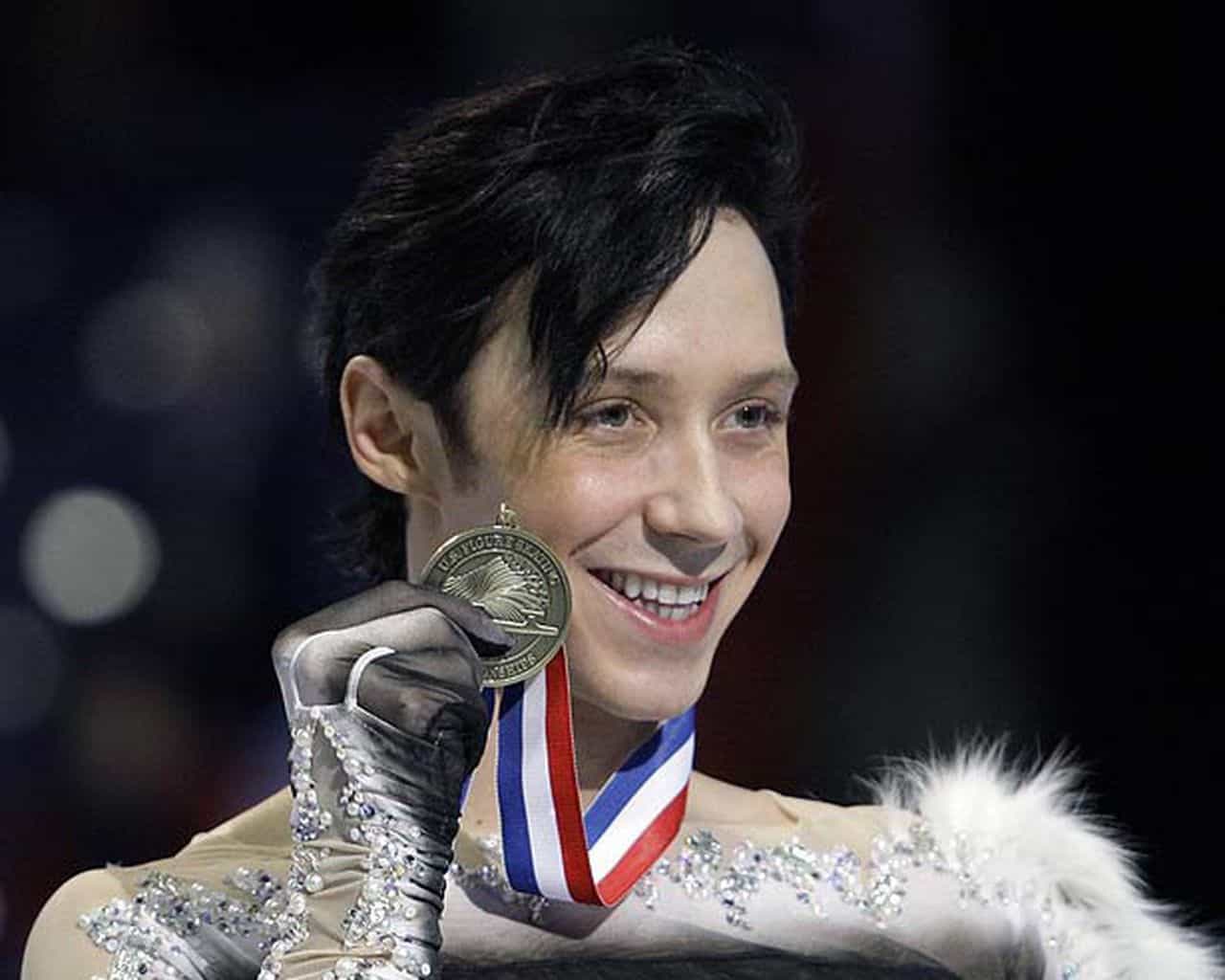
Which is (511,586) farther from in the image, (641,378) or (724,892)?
(724,892)

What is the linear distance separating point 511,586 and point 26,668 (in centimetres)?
82

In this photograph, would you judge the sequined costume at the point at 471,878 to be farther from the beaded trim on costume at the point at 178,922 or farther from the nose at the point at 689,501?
the nose at the point at 689,501

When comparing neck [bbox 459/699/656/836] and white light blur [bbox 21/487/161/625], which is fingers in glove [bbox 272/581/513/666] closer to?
neck [bbox 459/699/656/836]

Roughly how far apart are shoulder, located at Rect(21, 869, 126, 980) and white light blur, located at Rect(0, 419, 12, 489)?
65cm

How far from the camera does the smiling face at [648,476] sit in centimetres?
226

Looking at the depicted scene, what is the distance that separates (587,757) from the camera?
95.1 inches

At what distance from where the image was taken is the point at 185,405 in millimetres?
2852

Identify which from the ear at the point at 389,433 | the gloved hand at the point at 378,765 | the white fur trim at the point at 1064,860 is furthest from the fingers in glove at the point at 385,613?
the white fur trim at the point at 1064,860

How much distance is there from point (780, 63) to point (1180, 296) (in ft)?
1.92

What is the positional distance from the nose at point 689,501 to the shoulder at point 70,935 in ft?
1.91

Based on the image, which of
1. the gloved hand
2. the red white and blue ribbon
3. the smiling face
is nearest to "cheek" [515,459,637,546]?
the smiling face

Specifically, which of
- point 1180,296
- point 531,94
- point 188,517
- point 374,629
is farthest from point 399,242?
point 1180,296

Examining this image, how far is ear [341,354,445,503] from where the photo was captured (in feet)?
7.70

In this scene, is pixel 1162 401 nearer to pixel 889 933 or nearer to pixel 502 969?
pixel 889 933
